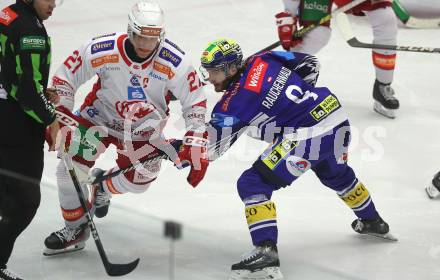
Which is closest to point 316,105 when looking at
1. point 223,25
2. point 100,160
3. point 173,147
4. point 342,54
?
point 173,147

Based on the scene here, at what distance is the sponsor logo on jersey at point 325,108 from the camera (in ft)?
11.8

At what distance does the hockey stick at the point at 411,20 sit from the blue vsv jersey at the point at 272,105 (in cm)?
262

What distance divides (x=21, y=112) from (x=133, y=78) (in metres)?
0.50

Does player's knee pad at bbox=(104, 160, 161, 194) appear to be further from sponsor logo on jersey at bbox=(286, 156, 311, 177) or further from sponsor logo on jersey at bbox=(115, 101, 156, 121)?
sponsor logo on jersey at bbox=(286, 156, 311, 177)

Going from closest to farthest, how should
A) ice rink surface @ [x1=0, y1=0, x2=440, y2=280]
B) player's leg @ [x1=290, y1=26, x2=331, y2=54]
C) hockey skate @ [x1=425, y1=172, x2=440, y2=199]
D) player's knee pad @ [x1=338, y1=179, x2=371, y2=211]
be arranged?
ice rink surface @ [x1=0, y1=0, x2=440, y2=280] → player's knee pad @ [x1=338, y1=179, x2=371, y2=211] → hockey skate @ [x1=425, y1=172, x2=440, y2=199] → player's leg @ [x1=290, y1=26, x2=331, y2=54]

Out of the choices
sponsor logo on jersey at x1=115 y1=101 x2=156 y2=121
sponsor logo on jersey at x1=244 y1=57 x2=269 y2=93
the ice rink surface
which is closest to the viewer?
the ice rink surface

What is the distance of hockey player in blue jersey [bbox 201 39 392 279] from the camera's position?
3.48 m

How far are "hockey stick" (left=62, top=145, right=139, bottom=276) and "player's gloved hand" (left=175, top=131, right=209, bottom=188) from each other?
14.9 inches

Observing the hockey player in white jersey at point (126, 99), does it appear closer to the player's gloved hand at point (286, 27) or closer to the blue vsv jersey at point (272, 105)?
the blue vsv jersey at point (272, 105)

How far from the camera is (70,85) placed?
3631 mm

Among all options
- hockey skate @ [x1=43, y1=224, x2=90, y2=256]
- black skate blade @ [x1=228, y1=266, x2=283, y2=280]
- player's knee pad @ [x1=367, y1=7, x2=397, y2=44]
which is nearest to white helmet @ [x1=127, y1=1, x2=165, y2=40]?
hockey skate @ [x1=43, y1=224, x2=90, y2=256]

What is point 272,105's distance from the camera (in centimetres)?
354

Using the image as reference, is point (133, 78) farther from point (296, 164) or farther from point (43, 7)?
point (296, 164)

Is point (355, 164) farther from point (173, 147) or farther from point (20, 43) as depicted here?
point (20, 43)
